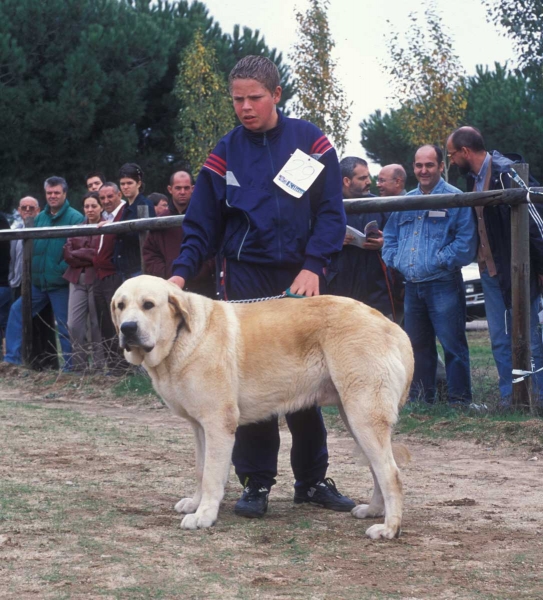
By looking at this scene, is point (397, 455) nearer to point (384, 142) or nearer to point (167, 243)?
point (167, 243)

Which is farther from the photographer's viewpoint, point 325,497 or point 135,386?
point 135,386

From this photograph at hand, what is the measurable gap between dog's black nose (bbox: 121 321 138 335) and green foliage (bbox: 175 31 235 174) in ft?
81.1

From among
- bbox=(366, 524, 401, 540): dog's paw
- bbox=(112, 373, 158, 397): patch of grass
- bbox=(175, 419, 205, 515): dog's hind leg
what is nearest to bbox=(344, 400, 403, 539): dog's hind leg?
bbox=(366, 524, 401, 540): dog's paw

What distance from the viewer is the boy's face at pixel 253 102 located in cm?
474

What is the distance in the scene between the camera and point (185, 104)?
2994 cm

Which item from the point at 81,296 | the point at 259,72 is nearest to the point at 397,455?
the point at 259,72

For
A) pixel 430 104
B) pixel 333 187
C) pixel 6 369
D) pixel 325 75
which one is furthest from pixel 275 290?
pixel 325 75

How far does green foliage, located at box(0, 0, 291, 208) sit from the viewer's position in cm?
2748

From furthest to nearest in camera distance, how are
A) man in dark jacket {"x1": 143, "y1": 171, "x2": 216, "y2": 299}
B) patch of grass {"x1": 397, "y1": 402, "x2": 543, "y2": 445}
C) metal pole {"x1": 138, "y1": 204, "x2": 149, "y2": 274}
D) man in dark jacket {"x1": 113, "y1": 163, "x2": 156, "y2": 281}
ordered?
1. man in dark jacket {"x1": 113, "y1": 163, "x2": 156, "y2": 281}
2. metal pole {"x1": 138, "y1": 204, "x2": 149, "y2": 274}
3. man in dark jacket {"x1": 143, "y1": 171, "x2": 216, "y2": 299}
4. patch of grass {"x1": 397, "y1": 402, "x2": 543, "y2": 445}

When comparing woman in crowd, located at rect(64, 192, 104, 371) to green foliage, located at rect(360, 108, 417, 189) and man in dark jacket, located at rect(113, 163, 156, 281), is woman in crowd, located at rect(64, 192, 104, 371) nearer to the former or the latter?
man in dark jacket, located at rect(113, 163, 156, 281)

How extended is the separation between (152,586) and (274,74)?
8.48ft

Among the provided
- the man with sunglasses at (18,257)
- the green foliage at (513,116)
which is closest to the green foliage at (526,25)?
the green foliage at (513,116)

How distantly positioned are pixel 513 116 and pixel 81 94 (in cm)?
1455

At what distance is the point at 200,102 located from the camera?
29.3 meters
